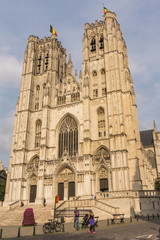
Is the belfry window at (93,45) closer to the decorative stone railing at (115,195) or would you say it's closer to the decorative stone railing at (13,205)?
the decorative stone railing at (115,195)

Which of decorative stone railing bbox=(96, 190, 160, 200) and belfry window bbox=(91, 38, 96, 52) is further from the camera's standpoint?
belfry window bbox=(91, 38, 96, 52)

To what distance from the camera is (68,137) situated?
Answer: 114 feet

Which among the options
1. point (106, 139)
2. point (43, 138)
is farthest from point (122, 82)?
point (43, 138)

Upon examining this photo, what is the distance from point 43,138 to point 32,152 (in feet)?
10.3

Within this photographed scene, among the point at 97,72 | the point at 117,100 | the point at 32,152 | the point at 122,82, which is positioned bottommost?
the point at 32,152

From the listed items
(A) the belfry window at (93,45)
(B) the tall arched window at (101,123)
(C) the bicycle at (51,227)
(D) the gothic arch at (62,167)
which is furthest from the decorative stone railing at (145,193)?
(A) the belfry window at (93,45)

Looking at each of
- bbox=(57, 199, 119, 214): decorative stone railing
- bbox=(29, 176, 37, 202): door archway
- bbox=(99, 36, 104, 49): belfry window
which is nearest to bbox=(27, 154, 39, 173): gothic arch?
bbox=(29, 176, 37, 202): door archway

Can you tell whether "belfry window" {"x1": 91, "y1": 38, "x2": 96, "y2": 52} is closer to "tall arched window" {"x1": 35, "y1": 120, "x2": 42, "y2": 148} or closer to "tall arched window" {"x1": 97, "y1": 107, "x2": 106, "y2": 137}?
"tall arched window" {"x1": 97, "y1": 107, "x2": 106, "y2": 137}

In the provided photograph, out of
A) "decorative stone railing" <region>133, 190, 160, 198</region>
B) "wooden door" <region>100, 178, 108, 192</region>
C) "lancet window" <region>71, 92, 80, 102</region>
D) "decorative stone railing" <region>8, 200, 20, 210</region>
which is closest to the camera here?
"decorative stone railing" <region>133, 190, 160, 198</region>

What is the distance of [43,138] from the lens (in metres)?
34.3

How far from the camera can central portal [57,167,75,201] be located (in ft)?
102

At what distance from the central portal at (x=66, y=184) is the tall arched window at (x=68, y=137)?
280 centimetres

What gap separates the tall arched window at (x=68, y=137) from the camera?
33719 millimetres

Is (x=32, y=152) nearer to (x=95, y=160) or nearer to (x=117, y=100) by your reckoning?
(x=95, y=160)
